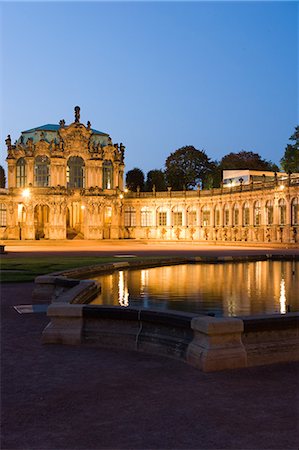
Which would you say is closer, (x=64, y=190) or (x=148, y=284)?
(x=148, y=284)

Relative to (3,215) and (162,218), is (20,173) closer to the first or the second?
(3,215)

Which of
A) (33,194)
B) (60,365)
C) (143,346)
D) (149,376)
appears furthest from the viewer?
(33,194)

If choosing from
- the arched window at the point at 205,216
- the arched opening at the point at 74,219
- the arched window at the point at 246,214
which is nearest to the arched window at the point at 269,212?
the arched window at the point at 246,214

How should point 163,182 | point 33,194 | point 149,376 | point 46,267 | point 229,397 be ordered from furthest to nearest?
point 163,182
point 33,194
point 46,267
point 149,376
point 229,397

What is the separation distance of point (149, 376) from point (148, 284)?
35.6 ft

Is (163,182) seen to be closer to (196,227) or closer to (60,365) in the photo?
(196,227)

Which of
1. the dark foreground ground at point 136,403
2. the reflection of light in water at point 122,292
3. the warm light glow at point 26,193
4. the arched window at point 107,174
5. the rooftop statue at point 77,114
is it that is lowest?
the dark foreground ground at point 136,403

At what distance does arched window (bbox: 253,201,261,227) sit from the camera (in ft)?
229

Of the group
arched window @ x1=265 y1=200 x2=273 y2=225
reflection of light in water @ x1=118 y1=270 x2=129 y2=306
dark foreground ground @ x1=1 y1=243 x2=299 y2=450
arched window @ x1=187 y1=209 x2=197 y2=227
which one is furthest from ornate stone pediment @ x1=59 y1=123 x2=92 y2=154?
dark foreground ground @ x1=1 y1=243 x2=299 y2=450

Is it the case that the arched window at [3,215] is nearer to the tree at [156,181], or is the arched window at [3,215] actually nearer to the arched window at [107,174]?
the arched window at [107,174]

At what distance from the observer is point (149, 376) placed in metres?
8.34

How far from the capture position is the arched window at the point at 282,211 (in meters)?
64.2

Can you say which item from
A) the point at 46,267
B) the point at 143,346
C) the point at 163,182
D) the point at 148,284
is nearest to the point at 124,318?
the point at 143,346

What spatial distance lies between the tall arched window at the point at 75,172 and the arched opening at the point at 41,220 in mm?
5301
